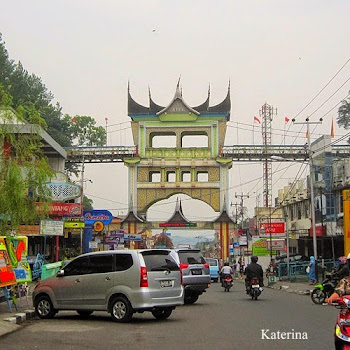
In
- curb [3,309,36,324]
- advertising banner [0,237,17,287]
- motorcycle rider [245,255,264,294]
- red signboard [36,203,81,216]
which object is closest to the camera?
curb [3,309,36,324]

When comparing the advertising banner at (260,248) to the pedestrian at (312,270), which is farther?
the advertising banner at (260,248)

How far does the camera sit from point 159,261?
1499 cm

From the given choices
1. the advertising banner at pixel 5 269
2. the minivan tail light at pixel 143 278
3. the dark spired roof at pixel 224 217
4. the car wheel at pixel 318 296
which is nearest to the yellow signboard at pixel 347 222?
the car wheel at pixel 318 296

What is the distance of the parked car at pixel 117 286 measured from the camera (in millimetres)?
14195

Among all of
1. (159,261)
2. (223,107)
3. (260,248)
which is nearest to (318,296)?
(159,261)

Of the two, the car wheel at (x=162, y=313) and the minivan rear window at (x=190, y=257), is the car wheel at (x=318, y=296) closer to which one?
the minivan rear window at (x=190, y=257)

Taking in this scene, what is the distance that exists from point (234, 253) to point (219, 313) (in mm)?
50334

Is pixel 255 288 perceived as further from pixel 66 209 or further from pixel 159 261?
pixel 66 209

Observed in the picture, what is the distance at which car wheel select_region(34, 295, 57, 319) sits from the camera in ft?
51.0

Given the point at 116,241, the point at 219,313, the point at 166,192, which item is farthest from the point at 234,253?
the point at 219,313

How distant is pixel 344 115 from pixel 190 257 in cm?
5854

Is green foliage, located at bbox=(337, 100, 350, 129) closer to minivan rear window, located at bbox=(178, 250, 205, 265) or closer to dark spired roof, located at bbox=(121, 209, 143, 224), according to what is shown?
dark spired roof, located at bbox=(121, 209, 143, 224)

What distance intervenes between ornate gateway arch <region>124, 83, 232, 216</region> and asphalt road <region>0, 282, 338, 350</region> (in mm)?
40547

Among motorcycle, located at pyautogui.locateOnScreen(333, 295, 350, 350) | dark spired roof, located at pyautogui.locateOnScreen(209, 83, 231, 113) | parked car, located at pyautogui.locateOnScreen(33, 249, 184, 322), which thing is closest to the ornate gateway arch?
dark spired roof, located at pyautogui.locateOnScreen(209, 83, 231, 113)
